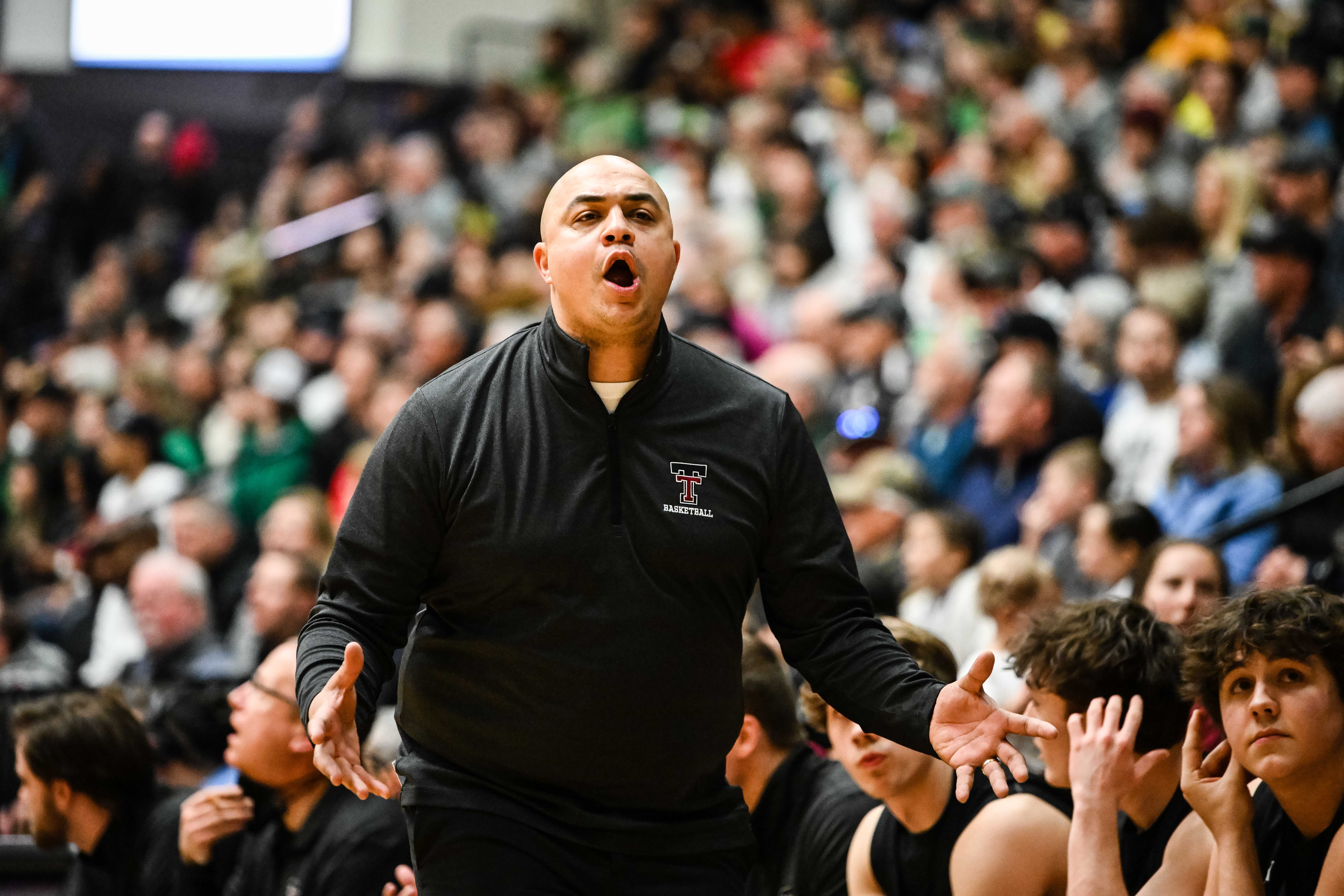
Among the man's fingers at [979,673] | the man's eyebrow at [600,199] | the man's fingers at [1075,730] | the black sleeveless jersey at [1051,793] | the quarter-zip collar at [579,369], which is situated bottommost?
the black sleeveless jersey at [1051,793]

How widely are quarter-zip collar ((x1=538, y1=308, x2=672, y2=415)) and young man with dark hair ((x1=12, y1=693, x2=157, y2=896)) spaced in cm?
199

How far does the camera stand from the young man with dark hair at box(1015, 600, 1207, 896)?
2.62 m

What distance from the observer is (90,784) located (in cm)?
368

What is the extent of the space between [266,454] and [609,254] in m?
5.50

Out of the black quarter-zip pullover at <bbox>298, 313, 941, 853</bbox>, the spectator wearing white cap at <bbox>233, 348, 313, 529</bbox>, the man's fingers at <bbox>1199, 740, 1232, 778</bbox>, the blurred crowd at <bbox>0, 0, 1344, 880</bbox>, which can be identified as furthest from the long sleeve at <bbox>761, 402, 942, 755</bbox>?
the spectator wearing white cap at <bbox>233, 348, 313, 529</bbox>

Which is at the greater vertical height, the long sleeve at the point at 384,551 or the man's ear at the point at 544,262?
the man's ear at the point at 544,262

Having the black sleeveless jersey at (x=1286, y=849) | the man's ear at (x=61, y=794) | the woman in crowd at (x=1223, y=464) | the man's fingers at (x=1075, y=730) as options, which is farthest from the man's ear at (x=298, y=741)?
the woman in crowd at (x=1223, y=464)

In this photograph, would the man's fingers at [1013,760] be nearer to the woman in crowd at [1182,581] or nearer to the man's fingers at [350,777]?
the man's fingers at [350,777]

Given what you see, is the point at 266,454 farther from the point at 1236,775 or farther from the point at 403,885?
the point at 1236,775

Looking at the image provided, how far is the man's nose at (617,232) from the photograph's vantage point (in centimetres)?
219

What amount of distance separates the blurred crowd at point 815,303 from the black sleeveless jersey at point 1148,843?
39cm

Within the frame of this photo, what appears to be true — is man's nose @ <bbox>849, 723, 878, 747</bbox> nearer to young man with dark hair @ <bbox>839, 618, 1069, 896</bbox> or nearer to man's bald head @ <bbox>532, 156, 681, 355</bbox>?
young man with dark hair @ <bbox>839, 618, 1069, 896</bbox>

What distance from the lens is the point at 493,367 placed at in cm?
228

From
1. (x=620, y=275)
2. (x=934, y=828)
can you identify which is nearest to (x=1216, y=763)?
(x=934, y=828)
